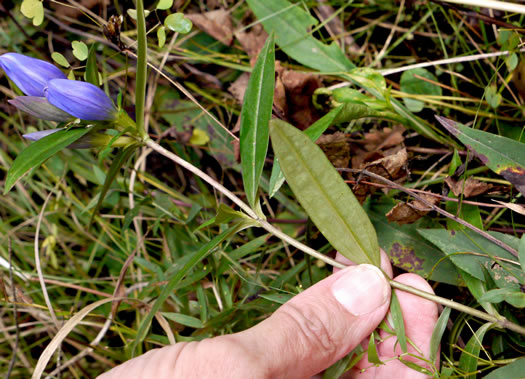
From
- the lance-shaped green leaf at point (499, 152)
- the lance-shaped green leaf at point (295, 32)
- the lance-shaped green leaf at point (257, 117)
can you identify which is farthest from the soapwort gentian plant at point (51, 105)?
the lance-shaped green leaf at point (499, 152)

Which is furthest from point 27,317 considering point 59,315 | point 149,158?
point 149,158

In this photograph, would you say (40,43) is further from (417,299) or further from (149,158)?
(417,299)

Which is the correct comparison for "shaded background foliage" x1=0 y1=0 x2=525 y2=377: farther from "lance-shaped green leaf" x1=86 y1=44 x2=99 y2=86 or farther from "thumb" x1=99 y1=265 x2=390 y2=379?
"thumb" x1=99 y1=265 x2=390 y2=379

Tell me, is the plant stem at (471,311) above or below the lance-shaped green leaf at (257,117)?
below

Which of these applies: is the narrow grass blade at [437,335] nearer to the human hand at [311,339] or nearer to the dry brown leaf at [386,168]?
the human hand at [311,339]

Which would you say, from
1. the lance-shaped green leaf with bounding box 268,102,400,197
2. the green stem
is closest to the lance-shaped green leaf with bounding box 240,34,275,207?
the lance-shaped green leaf with bounding box 268,102,400,197

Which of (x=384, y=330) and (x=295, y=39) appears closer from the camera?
(x=384, y=330)

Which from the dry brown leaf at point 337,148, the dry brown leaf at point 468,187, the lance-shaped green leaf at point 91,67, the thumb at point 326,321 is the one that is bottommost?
the thumb at point 326,321
